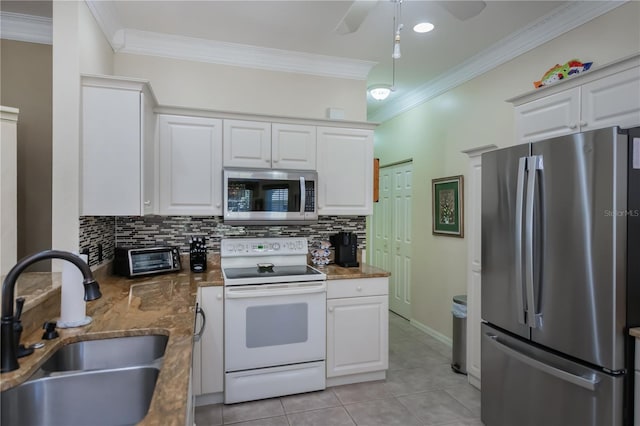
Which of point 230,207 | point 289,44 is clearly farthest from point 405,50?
point 230,207

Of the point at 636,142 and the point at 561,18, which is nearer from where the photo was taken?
the point at 636,142

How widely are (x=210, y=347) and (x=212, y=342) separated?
4 cm

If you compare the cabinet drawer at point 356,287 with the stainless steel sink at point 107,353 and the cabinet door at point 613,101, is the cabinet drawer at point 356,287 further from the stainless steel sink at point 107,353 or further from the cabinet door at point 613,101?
the cabinet door at point 613,101

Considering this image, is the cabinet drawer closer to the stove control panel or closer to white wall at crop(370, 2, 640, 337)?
the stove control panel

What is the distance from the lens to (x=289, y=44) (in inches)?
123

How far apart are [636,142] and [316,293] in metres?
2.02

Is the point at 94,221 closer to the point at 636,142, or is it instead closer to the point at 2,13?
the point at 2,13

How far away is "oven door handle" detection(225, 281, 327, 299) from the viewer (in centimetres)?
255

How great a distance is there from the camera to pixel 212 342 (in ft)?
8.39

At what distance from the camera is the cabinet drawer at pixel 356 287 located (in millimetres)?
2810

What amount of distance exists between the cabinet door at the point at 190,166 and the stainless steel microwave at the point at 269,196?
5.6 inches

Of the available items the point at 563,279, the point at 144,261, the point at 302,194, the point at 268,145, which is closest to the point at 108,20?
the point at 268,145

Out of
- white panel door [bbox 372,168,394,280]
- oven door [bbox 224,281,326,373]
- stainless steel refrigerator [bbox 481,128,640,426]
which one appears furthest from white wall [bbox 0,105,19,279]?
white panel door [bbox 372,168,394,280]

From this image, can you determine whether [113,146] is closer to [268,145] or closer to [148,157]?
[148,157]
